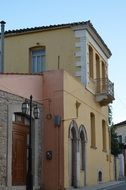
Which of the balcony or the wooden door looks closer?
the wooden door

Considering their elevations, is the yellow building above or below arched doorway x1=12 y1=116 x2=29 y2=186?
above

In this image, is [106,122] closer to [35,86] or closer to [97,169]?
[97,169]


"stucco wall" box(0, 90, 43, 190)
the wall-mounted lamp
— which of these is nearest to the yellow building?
the wall-mounted lamp

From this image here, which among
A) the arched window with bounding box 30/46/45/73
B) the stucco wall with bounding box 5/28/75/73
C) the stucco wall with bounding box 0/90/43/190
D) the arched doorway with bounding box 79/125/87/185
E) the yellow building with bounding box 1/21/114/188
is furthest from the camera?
the arched window with bounding box 30/46/45/73

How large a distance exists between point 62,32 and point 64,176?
930 cm

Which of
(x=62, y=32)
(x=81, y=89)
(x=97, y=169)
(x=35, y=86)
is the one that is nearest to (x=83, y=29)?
(x=62, y=32)

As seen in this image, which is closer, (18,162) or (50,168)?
(18,162)

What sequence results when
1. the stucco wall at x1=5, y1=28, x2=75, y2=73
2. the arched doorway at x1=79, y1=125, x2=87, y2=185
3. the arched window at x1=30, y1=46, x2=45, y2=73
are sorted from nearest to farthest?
1. the arched doorway at x1=79, y1=125, x2=87, y2=185
2. the stucco wall at x1=5, y1=28, x2=75, y2=73
3. the arched window at x1=30, y1=46, x2=45, y2=73

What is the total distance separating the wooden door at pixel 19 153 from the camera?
70.3ft

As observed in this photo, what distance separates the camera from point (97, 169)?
30281 millimetres

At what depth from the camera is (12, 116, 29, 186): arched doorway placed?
21438 mm

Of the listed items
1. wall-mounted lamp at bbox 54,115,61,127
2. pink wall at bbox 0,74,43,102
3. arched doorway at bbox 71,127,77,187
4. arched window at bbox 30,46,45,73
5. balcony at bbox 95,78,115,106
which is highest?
arched window at bbox 30,46,45,73

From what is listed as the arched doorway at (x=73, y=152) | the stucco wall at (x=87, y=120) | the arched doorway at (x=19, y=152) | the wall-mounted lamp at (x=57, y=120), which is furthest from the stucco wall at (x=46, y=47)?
the arched doorway at (x=19, y=152)

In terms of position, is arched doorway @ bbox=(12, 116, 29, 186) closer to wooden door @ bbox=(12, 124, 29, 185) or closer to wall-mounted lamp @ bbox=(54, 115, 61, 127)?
wooden door @ bbox=(12, 124, 29, 185)
